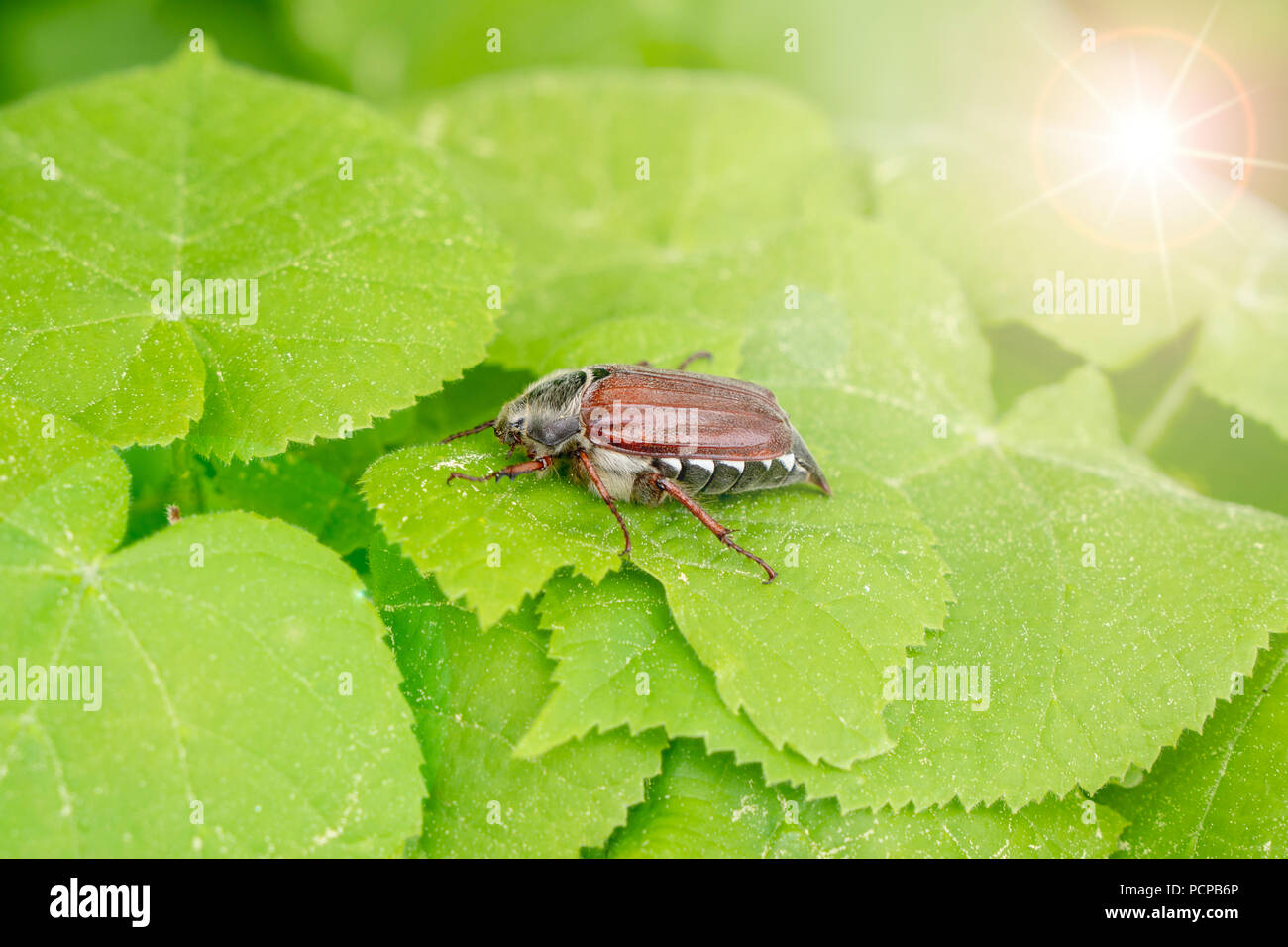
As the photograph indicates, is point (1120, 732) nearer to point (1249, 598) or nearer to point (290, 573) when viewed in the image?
point (1249, 598)

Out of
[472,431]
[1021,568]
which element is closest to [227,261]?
[472,431]

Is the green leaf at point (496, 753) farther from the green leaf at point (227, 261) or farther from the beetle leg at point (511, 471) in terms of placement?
the green leaf at point (227, 261)

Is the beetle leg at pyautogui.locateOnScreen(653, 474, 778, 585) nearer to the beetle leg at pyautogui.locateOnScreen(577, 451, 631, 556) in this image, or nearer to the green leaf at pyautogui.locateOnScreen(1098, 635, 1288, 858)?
the beetle leg at pyautogui.locateOnScreen(577, 451, 631, 556)

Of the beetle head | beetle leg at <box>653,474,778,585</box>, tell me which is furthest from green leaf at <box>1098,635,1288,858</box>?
the beetle head

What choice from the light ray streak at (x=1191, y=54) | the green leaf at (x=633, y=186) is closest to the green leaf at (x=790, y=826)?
the green leaf at (x=633, y=186)

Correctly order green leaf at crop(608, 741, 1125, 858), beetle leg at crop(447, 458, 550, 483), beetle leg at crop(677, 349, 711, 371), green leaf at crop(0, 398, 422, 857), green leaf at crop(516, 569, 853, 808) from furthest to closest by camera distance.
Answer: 1. beetle leg at crop(677, 349, 711, 371)
2. beetle leg at crop(447, 458, 550, 483)
3. green leaf at crop(608, 741, 1125, 858)
4. green leaf at crop(516, 569, 853, 808)
5. green leaf at crop(0, 398, 422, 857)

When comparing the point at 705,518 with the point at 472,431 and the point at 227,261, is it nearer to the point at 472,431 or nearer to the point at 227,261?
the point at 472,431
